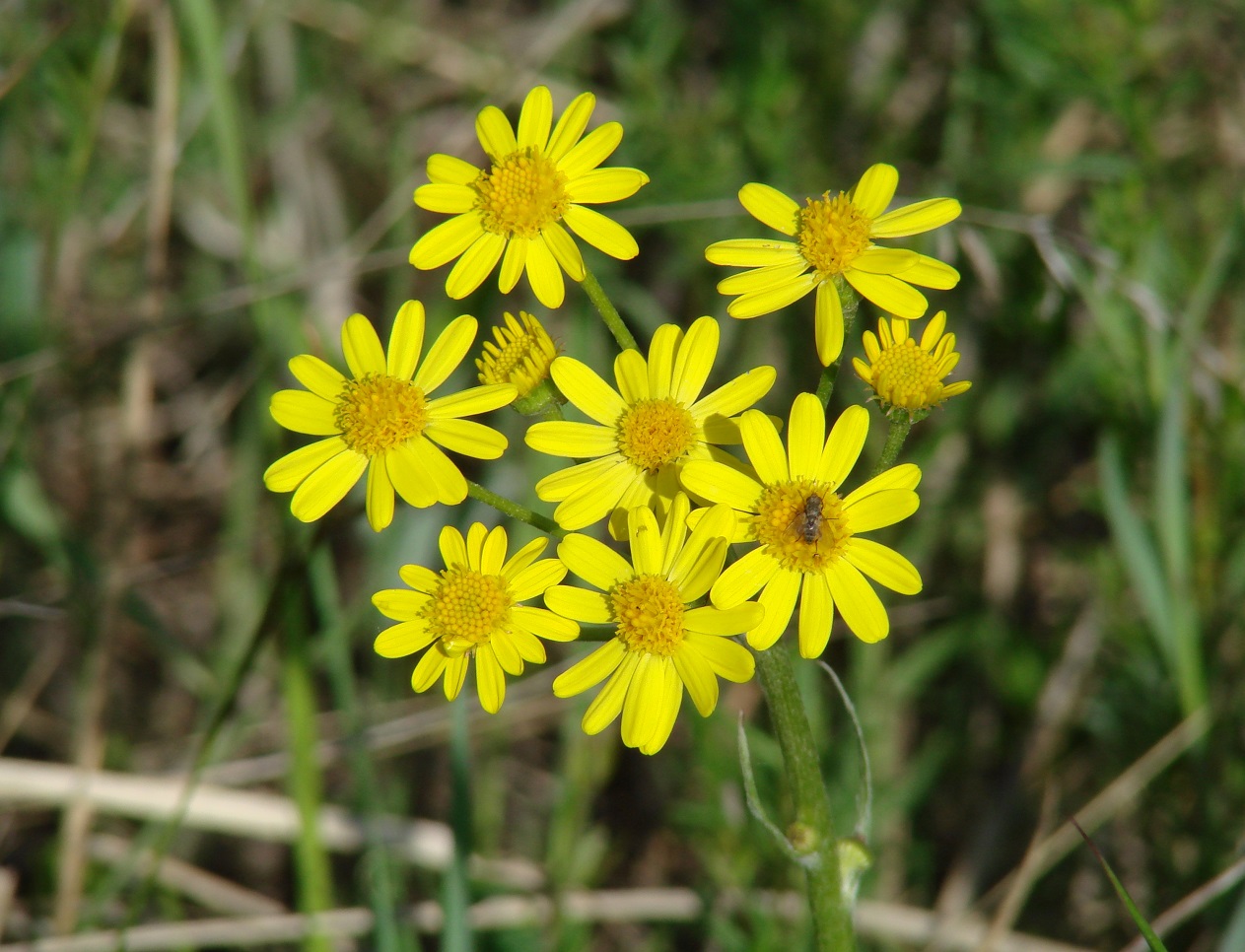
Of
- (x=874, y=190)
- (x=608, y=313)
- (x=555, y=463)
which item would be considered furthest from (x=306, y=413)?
(x=555, y=463)

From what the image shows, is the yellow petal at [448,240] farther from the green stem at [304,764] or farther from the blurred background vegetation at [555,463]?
the green stem at [304,764]

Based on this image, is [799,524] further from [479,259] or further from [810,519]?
[479,259]

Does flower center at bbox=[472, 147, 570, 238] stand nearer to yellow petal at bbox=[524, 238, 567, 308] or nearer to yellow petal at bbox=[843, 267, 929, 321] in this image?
yellow petal at bbox=[524, 238, 567, 308]

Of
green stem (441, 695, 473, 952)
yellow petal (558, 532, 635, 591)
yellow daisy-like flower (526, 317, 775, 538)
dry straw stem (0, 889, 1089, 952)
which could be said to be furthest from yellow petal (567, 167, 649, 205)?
dry straw stem (0, 889, 1089, 952)

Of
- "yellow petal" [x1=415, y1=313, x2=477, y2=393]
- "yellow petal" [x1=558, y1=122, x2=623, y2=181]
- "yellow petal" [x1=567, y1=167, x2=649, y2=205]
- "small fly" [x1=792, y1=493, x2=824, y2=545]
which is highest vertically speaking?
"yellow petal" [x1=558, y1=122, x2=623, y2=181]

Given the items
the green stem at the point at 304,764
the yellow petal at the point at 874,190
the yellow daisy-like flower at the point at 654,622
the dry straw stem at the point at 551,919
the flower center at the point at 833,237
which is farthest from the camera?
the dry straw stem at the point at 551,919

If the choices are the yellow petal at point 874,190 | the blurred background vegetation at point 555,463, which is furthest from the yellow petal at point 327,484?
the yellow petal at point 874,190

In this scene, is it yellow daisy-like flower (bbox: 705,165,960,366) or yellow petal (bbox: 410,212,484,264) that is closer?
yellow daisy-like flower (bbox: 705,165,960,366)
